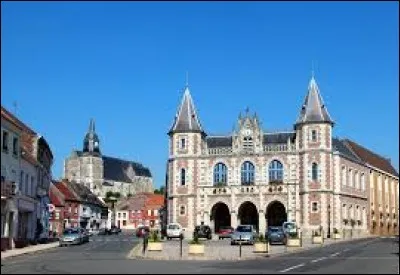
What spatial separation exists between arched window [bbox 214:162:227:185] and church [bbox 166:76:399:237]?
13cm

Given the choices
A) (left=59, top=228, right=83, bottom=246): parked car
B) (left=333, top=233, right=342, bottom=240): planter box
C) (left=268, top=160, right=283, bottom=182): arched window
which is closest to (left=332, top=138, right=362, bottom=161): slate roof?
(left=268, top=160, right=283, bottom=182): arched window

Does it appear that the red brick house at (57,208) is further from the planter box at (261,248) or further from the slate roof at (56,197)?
the planter box at (261,248)

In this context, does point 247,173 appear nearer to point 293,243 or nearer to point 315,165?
point 315,165

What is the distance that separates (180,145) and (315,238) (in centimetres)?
3372

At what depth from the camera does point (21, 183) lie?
51844mm

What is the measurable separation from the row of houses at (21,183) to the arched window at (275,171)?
31.5 meters

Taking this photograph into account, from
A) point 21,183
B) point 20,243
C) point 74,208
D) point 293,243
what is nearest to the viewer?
point 20,243

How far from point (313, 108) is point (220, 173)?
14645 millimetres

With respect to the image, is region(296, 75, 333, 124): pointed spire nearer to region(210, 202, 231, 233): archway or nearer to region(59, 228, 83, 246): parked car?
region(210, 202, 231, 233): archway

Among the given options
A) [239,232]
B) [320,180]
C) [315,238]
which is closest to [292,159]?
[320,180]

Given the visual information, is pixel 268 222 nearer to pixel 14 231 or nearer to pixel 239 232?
pixel 239 232

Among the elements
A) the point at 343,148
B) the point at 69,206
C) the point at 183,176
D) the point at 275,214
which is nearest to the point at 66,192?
the point at 69,206

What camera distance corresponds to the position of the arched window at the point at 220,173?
9219 cm

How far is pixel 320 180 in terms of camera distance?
8606 cm
